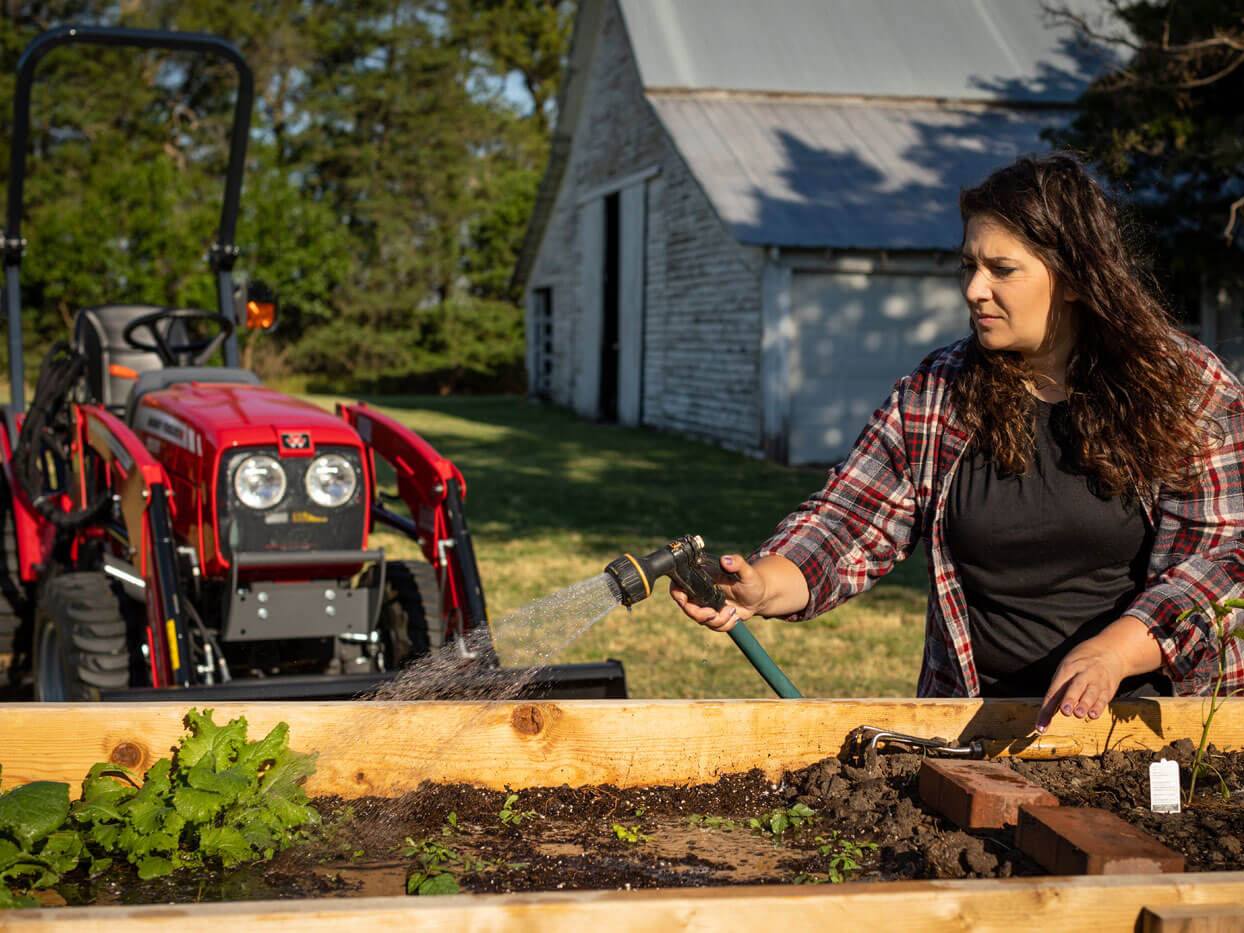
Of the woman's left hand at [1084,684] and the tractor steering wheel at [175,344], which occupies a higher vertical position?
the tractor steering wheel at [175,344]

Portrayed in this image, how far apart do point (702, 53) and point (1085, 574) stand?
1758cm

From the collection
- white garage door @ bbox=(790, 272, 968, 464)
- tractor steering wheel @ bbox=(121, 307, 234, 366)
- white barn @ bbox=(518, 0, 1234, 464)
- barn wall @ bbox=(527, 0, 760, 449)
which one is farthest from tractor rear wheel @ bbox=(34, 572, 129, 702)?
barn wall @ bbox=(527, 0, 760, 449)

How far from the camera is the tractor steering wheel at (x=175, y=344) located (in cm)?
507

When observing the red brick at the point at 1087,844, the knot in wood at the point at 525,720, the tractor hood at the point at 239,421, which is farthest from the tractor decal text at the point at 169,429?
the red brick at the point at 1087,844

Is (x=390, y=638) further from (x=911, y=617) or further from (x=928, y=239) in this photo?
(x=928, y=239)

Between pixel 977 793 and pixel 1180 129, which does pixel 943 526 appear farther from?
pixel 1180 129

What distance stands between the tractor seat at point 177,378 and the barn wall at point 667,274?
1150 cm

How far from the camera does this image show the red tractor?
4.14 metres

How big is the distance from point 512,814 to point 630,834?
215 mm

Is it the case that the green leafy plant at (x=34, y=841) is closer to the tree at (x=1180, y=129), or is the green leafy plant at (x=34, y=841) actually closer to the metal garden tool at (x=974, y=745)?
the metal garden tool at (x=974, y=745)

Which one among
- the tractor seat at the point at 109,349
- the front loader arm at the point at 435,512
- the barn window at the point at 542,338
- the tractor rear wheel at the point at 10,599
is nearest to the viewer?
the front loader arm at the point at 435,512

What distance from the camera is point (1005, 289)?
2635 millimetres

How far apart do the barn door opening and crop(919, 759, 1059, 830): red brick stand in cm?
1967

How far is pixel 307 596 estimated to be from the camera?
435 centimetres
